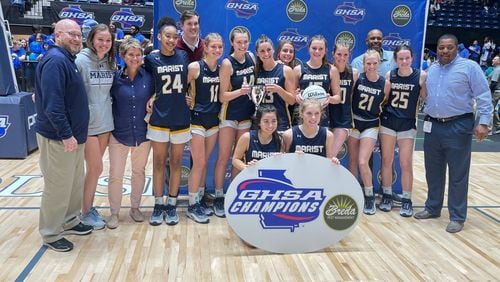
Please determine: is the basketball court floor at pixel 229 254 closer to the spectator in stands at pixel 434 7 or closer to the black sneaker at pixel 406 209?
the black sneaker at pixel 406 209

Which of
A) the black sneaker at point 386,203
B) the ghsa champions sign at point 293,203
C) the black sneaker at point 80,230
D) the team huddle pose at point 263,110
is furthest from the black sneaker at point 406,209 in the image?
the black sneaker at point 80,230

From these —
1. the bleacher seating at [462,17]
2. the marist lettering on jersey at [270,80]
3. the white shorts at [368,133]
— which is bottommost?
the white shorts at [368,133]

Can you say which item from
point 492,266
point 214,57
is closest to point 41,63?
point 214,57

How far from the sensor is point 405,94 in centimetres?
413

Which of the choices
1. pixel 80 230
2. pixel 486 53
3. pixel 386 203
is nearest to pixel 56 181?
pixel 80 230

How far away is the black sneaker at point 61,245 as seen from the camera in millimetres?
3217

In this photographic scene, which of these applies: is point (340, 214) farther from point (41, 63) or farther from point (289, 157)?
point (41, 63)

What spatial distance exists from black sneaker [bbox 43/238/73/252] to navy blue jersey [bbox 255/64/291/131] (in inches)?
73.0

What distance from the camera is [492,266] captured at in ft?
10.5

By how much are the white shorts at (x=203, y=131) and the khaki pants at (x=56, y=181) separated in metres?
0.92

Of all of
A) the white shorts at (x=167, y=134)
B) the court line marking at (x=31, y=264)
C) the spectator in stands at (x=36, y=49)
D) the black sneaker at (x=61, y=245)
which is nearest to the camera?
the court line marking at (x=31, y=264)

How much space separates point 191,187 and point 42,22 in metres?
15.3

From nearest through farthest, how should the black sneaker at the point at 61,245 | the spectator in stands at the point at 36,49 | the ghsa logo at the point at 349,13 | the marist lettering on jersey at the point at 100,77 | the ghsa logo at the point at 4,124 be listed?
the black sneaker at the point at 61,245
the marist lettering on jersey at the point at 100,77
the ghsa logo at the point at 349,13
the ghsa logo at the point at 4,124
the spectator in stands at the point at 36,49

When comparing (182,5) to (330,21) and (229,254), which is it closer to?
(330,21)
